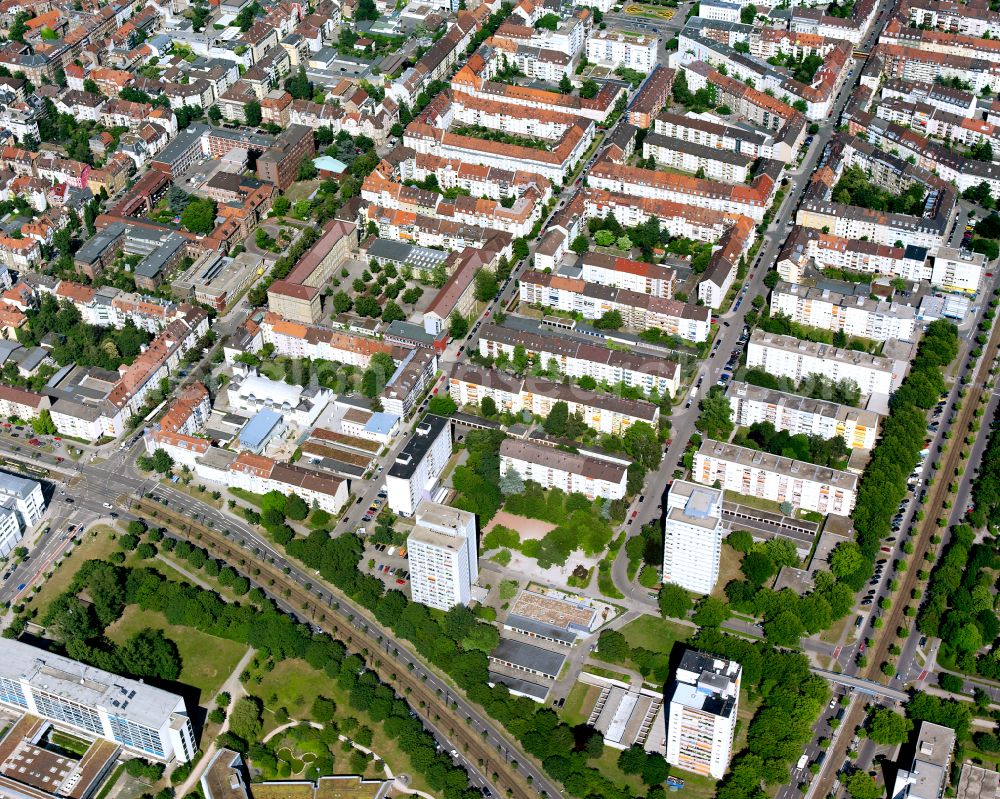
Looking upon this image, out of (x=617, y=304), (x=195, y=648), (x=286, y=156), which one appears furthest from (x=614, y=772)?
(x=286, y=156)

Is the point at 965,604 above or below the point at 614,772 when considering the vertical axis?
above

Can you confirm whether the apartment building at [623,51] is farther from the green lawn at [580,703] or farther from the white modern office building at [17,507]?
the green lawn at [580,703]

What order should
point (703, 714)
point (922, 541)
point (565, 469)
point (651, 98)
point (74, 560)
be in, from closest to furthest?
point (703, 714)
point (922, 541)
point (74, 560)
point (565, 469)
point (651, 98)

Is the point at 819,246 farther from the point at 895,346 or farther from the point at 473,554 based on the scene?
the point at 473,554

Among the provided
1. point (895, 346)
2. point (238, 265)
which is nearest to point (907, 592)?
point (895, 346)

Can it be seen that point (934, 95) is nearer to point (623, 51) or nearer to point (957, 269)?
point (957, 269)

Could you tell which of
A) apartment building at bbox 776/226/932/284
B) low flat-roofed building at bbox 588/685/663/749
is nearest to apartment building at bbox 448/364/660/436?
apartment building at bbox 776/226/932/284

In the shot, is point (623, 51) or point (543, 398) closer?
point (543, 398)
